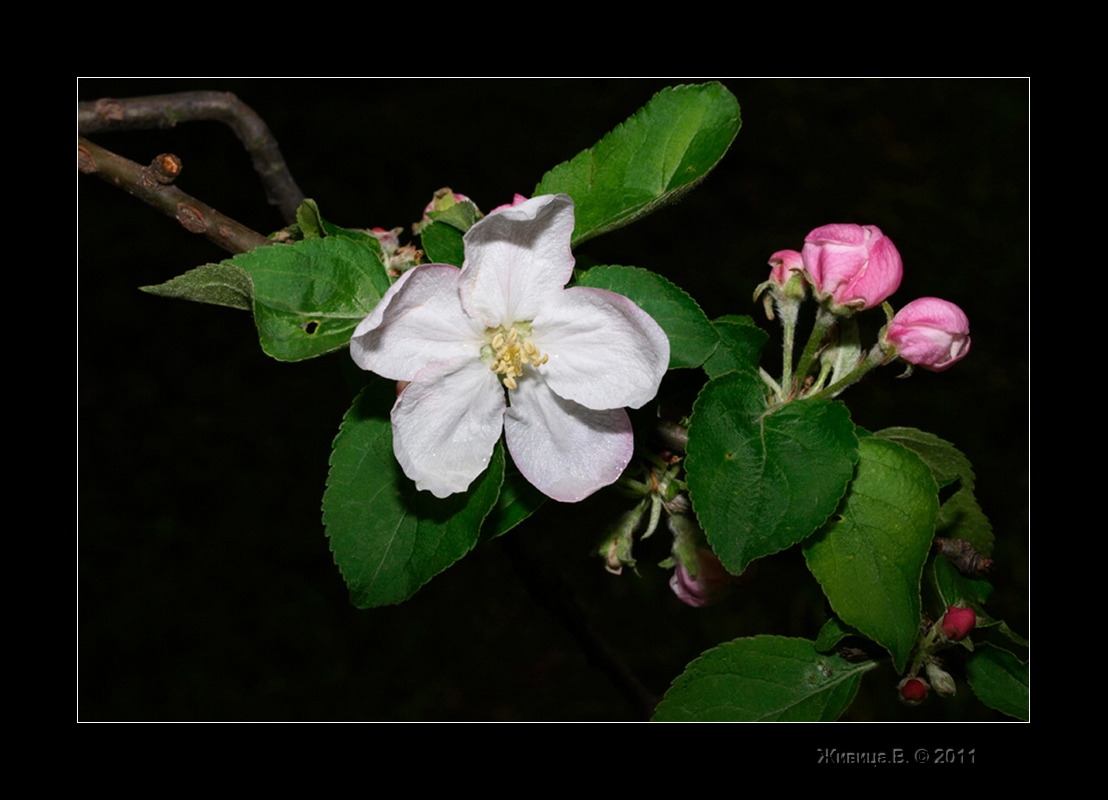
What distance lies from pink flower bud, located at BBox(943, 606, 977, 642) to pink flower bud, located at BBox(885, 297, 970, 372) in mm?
336

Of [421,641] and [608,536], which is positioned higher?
[608,536]

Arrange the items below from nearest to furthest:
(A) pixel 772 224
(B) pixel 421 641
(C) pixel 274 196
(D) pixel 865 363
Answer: (D) pixel 865 363, (C) pixel 274 196, (B) pixel 421 641, (A) pixel 772 224

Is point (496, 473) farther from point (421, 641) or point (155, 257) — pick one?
point (155, 257)

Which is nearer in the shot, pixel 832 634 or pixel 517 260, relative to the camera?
pixel 517 260

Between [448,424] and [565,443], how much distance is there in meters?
0.14

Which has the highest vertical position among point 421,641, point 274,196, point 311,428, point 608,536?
point 274,196

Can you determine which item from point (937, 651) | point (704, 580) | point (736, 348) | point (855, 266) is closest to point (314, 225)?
point (736, 348)

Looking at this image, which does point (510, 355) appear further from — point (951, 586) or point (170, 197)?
point (951, 586)

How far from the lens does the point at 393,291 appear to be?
3.08ft

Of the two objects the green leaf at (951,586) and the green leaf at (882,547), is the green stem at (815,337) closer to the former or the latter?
the green leaf at (882,547)

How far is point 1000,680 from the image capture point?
1.31 m

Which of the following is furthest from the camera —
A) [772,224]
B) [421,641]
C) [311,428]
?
[772,224]

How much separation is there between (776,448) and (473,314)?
0.38 metres

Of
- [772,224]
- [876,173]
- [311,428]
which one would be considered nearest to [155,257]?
[311,428]
